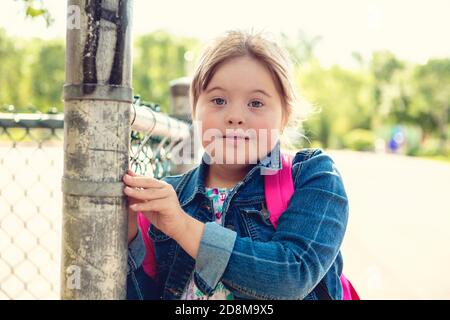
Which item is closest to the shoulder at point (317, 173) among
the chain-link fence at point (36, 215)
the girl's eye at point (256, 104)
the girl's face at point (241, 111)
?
the girl's face at point (241, 111)

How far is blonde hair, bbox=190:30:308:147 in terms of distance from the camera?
1.57 m

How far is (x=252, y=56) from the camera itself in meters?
1.56

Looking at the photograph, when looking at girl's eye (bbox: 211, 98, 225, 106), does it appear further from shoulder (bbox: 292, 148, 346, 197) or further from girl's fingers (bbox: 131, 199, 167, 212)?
girl's fingers (bbox: 131, 199, 167, 212)

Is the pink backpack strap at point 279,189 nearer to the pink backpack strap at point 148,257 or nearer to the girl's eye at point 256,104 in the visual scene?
the girl's eye at point 256,104

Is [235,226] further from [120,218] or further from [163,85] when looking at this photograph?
[163,85]

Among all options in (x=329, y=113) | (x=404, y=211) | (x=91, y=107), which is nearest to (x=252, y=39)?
(x=91, y=107)

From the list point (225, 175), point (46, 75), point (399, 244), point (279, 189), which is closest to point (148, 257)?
point (225, 175)

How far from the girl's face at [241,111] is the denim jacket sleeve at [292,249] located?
0.19m

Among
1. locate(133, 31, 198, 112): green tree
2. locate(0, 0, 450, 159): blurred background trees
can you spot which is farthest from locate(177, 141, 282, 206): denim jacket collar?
locate(133, 31, 198, 112): green tree

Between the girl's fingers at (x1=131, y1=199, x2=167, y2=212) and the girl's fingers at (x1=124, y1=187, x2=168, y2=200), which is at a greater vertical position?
the girl's fingers at (x1=124, y1=187, x2=168, y2=200)

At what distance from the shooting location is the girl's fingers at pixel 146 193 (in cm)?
107

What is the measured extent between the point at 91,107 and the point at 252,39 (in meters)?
0.74

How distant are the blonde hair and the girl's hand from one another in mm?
544

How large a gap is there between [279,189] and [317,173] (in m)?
0.12
